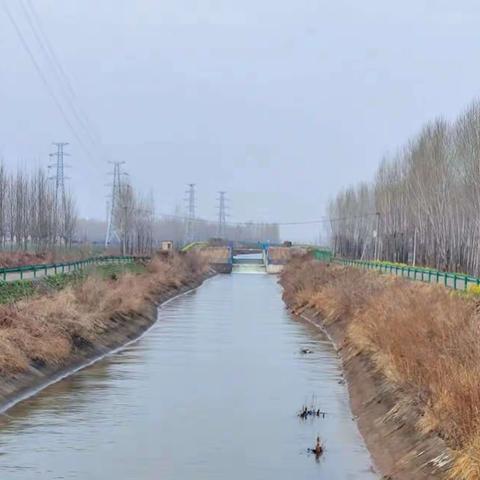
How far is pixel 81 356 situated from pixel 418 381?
13.1 m

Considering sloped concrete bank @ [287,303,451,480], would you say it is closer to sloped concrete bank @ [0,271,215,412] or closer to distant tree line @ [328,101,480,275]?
sloped concrete bank @ [0,271,215,412]

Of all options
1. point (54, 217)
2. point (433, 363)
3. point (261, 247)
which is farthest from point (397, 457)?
point (261, 247)

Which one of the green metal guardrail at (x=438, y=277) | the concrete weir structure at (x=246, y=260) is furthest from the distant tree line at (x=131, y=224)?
the green metal guardrail at (x=438, y=277)

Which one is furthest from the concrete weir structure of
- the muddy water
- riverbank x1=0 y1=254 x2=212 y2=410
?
the muddy water

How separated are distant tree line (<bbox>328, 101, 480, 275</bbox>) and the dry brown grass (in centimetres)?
1956

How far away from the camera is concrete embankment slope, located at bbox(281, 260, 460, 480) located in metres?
→ 11.8

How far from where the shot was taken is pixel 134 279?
51.0m

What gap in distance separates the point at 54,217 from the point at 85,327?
47.1 m

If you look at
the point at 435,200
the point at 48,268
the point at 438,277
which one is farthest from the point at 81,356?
the point at 435,200

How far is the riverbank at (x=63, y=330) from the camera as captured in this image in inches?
835

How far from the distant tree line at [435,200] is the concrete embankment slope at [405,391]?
910 inches

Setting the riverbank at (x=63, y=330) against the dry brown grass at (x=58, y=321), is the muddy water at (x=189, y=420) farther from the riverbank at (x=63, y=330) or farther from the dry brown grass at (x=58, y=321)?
the dry brown grass at (x=58, y=321)

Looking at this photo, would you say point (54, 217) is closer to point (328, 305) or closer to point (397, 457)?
point (328, 305)

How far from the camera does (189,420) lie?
17.9 meters
